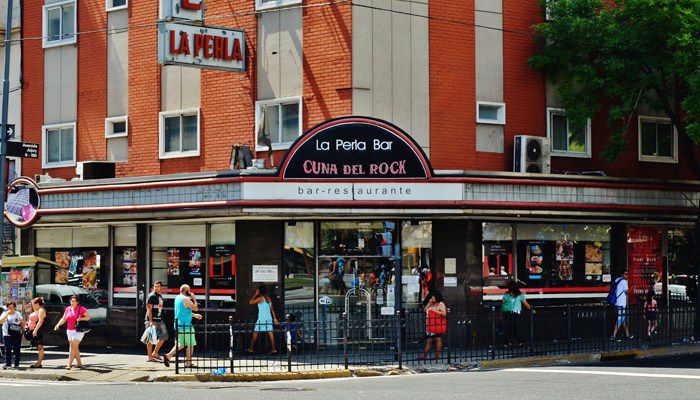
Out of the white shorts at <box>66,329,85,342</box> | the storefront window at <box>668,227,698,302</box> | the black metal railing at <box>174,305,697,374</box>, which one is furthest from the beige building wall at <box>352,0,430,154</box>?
the storefront window at <box>668,227,698,302</box>

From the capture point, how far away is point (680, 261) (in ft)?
102

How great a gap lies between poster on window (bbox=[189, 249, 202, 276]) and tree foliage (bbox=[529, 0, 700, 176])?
9640mm

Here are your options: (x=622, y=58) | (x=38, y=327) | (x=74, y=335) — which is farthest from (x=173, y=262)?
(x=622, y=58)

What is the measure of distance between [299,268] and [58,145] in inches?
349

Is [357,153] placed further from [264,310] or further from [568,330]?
[568,330]

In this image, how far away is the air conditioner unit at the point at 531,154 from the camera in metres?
25.7

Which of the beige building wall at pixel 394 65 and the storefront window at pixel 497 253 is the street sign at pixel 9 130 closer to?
the beige building wall at pixel 394 65

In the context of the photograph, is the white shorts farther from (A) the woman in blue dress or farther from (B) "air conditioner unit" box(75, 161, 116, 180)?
(B) "air conditioner unit" box(75, 161, 116, 180)

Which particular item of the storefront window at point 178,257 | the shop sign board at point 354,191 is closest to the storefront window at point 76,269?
the storefront window at point 178,257

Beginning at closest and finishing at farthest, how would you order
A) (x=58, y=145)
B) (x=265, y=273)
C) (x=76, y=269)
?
(x=265, y=273)
(x=76, y=269)
(x=58, y=145)

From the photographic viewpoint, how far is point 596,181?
26.0 m

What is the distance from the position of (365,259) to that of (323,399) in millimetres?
9351

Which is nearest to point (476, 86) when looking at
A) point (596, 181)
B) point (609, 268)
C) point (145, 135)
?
point (596, 181)

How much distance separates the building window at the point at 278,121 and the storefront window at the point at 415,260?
351cm
